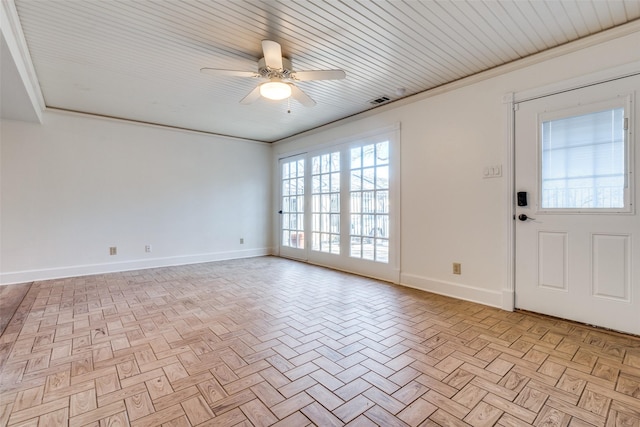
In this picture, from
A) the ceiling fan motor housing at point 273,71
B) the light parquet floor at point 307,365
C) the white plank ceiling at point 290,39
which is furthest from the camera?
the ceiling fan motor housing at point 273,71

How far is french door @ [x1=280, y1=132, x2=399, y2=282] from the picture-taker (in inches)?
160

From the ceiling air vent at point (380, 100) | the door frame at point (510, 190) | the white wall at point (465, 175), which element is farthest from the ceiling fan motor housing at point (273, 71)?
the door frame at point (510, 190)

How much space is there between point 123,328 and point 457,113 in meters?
3.89

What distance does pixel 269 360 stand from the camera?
1.98 m

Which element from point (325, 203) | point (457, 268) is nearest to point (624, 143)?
point (457, 268)

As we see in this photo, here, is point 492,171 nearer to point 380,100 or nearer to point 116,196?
point 380,100

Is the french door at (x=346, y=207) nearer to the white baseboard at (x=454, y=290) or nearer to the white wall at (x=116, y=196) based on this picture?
the white baseboard at (x=454, y=290)

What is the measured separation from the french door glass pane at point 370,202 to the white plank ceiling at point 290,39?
0.89 metres

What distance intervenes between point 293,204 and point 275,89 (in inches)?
132

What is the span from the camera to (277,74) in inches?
106

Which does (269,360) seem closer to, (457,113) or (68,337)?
(68,337)

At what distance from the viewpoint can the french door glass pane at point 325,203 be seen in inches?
194

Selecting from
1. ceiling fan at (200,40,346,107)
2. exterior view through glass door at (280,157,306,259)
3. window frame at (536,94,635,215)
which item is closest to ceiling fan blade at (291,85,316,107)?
ceiling fan at (200,40,346,107)

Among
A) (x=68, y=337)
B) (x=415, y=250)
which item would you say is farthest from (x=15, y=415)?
(x=415, y=250)
